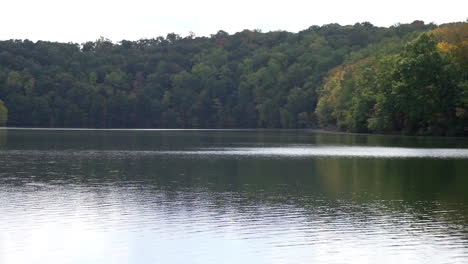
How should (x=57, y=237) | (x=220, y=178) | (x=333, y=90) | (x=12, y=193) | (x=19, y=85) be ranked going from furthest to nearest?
(x=19, y=85) → (x=333, y=90) → (x=220, y=178) → (x=12, y=193) → (x=57, y=237)

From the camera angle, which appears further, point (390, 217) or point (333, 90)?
point (333, 90)

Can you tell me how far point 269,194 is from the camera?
1409 inches

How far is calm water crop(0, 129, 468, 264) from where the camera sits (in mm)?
21922

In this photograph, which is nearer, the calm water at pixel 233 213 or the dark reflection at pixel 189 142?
the calm water at pixel 233 213

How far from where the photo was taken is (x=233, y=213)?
2920cm

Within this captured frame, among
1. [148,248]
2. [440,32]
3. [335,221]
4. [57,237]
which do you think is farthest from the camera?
[440,32]

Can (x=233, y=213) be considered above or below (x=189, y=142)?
above

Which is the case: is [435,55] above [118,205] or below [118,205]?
above

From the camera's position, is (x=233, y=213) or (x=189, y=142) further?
(x=189, y=142)

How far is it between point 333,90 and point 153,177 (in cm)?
10721

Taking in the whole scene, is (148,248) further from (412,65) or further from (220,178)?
(412,65)

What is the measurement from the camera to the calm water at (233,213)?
21.9 m

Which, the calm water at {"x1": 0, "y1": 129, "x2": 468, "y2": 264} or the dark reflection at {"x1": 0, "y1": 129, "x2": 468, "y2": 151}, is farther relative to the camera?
the dark reflection at {"x1": 0, "y1": 129, "x2": 468, "y2": 151}

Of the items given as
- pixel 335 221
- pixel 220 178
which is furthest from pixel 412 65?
pixel 335 221
